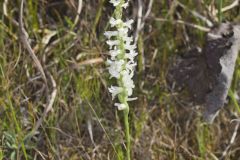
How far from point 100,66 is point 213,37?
18.2 inches

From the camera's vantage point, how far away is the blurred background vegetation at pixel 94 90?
204 cm

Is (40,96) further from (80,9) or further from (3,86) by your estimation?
(80,9)

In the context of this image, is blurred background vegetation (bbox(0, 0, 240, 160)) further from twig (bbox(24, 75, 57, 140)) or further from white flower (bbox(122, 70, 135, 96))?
white flower (bbox(122, 70, 135, 96))

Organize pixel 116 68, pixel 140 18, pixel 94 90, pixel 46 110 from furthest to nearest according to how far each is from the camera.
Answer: pixel 140 18 → pixel 94 90 → pixel 46 110 → pixel 116 68

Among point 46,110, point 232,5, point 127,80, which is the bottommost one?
point 46,110

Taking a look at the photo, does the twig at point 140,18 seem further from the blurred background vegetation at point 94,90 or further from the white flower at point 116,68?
the white flower at point 116,68

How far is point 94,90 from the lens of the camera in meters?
2.14

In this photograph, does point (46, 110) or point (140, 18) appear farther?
point (140, 18)

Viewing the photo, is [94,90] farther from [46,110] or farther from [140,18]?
[140,18]

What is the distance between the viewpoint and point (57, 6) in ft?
8.40

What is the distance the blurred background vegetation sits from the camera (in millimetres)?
2043

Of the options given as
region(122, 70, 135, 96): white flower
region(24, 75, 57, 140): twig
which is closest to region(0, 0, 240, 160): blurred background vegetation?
region(24, 75, 57, 140): twig

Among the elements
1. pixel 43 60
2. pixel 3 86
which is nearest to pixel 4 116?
pixel 3 86

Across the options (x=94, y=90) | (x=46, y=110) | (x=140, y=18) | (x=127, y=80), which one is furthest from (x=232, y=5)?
(x=127, y=80)
